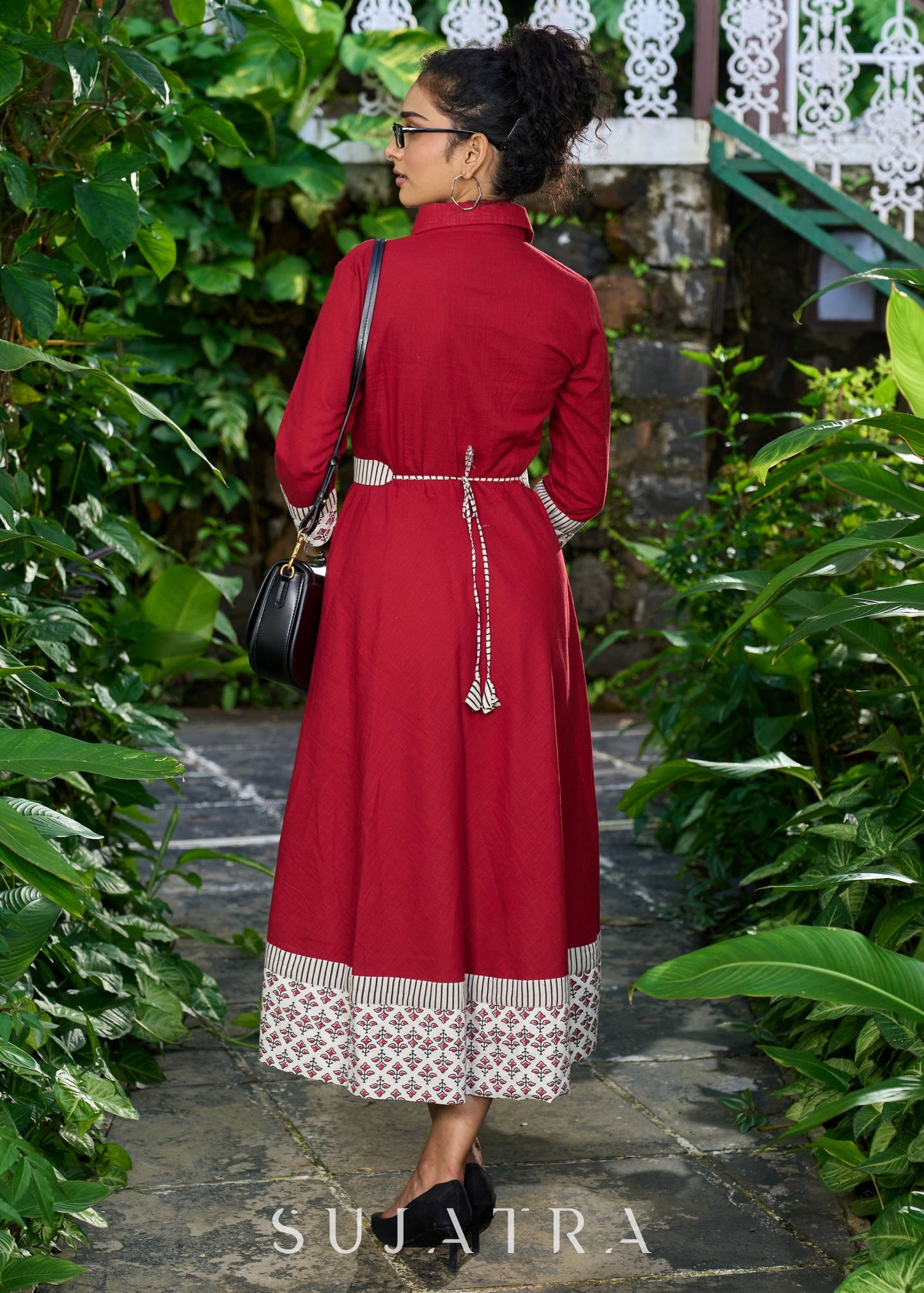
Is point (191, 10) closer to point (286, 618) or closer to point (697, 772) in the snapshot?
point (286, 618)

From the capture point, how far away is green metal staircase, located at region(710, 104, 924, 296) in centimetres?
597

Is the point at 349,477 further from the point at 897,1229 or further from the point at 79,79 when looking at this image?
the point at 897,1229

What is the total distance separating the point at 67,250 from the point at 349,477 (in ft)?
11.8

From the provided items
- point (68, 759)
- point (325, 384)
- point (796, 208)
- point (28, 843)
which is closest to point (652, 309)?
point (796, 208)

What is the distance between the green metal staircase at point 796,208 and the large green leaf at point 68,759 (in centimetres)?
497

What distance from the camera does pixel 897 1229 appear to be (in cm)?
174

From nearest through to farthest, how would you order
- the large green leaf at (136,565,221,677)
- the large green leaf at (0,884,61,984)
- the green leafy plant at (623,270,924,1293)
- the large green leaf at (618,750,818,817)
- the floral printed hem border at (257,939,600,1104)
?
the green leafy plant at (623,270,924,1293)
the large green leaf at (0,884,61,984)
the floral printed hem border at (257,939,600,1104)
the large green leaf at (618,750,818,817)
the large green leaf at (136,565,221,677)

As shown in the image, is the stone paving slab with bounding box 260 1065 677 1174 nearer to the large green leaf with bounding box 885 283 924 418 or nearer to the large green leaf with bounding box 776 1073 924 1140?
the large green leaf with bounding box 776 1073 924 1140

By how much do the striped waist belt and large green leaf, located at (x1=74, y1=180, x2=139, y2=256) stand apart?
0.45m

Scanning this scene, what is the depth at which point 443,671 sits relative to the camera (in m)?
2.02

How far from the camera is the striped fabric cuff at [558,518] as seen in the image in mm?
2309

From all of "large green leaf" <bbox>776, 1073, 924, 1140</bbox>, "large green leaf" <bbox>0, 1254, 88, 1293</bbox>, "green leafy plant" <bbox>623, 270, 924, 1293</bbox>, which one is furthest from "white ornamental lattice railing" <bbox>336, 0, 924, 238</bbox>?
"large green leaf" <bbox>0, 1254, 88, 1293</bbox>

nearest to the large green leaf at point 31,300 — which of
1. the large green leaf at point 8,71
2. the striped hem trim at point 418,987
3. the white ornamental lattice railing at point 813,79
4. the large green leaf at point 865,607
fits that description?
the large green leaf at point 8,71

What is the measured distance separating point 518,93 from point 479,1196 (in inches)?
60.6
